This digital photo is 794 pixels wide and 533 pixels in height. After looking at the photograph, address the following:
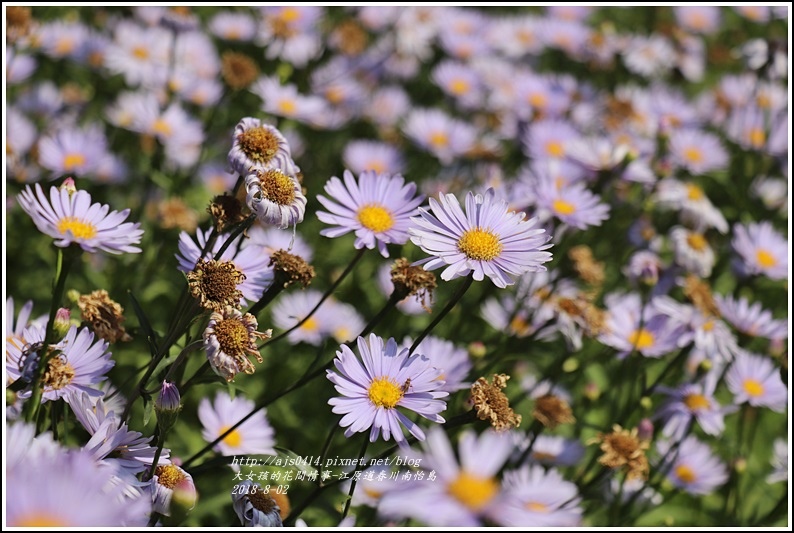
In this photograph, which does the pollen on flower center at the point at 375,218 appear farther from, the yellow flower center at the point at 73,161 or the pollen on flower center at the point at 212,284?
the yellow flower center at the point at 73,161

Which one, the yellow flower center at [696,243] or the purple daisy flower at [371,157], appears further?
the purple daisy flower at [371,157]

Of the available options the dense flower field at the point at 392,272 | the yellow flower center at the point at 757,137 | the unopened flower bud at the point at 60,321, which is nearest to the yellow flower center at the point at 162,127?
the dense flower field at the point at 392,272

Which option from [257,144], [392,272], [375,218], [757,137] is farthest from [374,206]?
[757,137]

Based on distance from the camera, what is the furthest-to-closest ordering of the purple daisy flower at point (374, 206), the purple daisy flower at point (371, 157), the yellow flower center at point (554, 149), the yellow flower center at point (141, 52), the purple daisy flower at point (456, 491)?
the yellow flower center at point (141, 52)
the purple daisy flower at point (371, 157)
the yellow flower center at point (554, 149)
the purple daisy flower at point (374, 206)
the purple daisy flower at point (456, 491)

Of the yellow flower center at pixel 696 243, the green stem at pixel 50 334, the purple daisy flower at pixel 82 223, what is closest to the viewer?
the green stem at pixel 50 334

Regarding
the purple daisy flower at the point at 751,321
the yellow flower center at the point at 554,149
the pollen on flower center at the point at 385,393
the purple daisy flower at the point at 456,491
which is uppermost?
the yellow flower center at the point at 554,149

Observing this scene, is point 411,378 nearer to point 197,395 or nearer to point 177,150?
point 197,395

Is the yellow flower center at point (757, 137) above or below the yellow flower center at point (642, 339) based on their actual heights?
above
